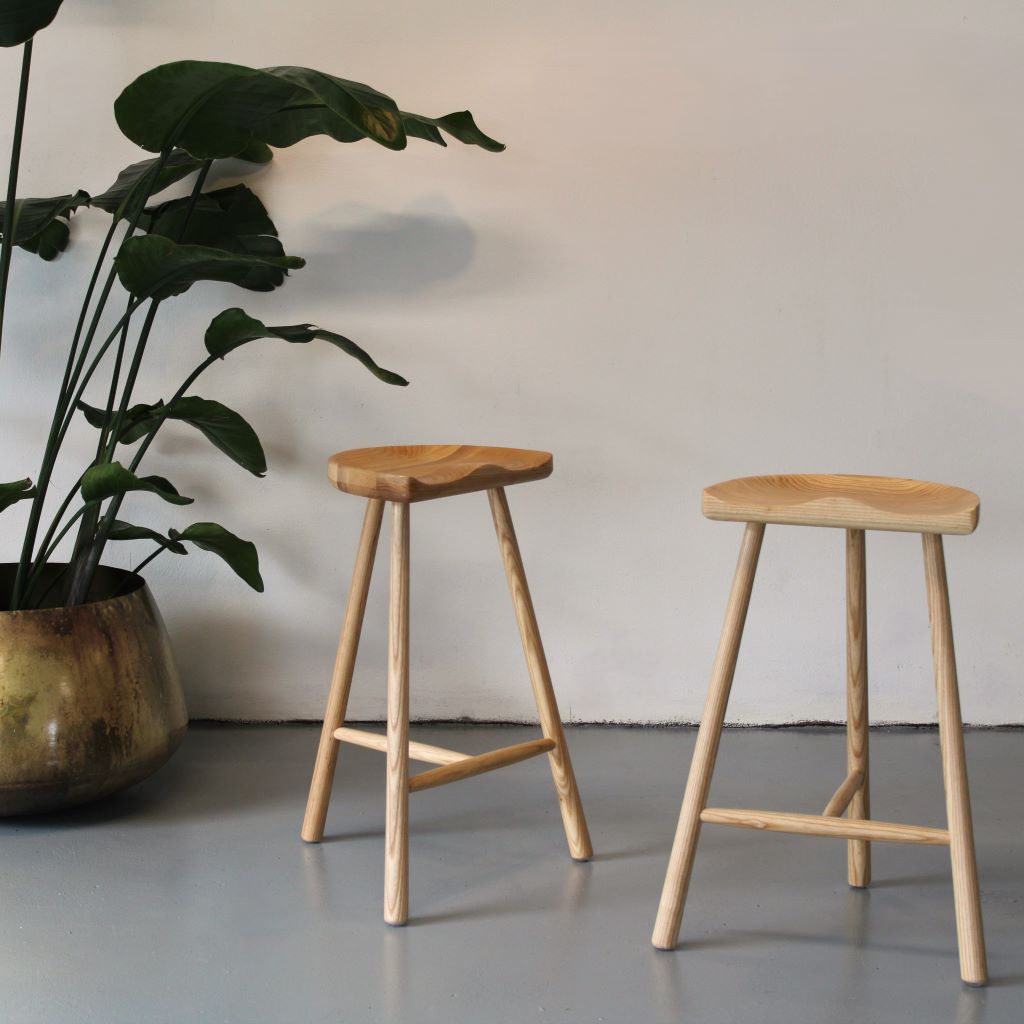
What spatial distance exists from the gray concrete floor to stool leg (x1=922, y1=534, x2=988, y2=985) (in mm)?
67

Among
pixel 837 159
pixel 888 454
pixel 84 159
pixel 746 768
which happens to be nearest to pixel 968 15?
pixel 837 159

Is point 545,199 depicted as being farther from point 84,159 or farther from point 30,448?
point 30,448

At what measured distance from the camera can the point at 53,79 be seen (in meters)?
2.48

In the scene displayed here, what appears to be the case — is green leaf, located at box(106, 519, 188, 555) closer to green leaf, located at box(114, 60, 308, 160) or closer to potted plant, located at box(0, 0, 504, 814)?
potted plant, located at box(0, 0, 504, 814)

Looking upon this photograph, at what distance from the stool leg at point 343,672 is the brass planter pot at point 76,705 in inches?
13.8

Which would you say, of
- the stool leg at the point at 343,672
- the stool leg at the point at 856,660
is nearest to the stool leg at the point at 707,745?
the stool leg at the point at 856,660

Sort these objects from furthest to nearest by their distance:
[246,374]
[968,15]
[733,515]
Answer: [246,374]
[968,15]
[733,515]

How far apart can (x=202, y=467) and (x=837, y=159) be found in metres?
1.48

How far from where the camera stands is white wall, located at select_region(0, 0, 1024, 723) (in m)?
2.46

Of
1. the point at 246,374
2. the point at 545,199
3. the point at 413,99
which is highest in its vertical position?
the point at 413,99

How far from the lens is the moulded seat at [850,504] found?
61.7 inches

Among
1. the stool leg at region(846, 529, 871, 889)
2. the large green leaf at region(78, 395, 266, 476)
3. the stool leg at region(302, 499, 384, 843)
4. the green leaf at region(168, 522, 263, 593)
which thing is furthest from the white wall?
the stool leg at region(846, 529, 871, 889)

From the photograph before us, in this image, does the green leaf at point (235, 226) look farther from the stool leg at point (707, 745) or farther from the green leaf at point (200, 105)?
the stool leg at point (707, 745)

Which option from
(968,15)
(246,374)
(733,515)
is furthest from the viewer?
(246,374)
